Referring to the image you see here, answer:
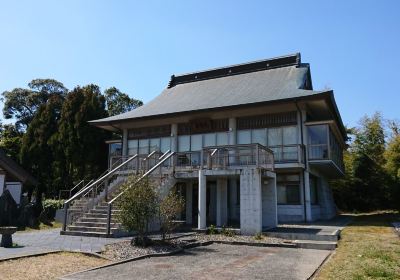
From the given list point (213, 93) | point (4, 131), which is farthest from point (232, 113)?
point (4, 131)

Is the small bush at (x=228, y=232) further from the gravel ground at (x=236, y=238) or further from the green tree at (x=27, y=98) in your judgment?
the green tree at (x=27, y=98)

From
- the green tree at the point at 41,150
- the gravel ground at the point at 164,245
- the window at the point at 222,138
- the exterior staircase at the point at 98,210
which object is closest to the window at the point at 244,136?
the window at the point at 222,138

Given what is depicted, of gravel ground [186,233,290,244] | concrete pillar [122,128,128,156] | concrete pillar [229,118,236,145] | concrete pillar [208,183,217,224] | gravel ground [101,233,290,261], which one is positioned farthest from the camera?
concrete pillar [122,128,128,156]

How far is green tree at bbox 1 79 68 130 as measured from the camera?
161 ft

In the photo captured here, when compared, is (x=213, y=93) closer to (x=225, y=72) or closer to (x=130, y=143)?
(x=225, y=72)

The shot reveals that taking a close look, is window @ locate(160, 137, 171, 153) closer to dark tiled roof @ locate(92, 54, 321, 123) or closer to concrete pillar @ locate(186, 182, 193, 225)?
dark tiled roof @ locate(92, 54, 321, 123)

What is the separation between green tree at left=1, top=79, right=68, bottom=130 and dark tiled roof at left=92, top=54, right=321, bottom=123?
26.3 meters

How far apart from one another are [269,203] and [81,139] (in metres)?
18.9

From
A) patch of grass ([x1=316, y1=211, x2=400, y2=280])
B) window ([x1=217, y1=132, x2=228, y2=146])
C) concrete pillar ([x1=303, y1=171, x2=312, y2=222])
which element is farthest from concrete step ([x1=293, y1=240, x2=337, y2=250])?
A: window ([x1=217, y1=132, x2=228, y2=146])

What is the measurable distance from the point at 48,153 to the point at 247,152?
21274 mm

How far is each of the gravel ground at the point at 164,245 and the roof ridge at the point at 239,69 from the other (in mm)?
15607

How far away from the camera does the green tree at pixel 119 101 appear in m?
44.3

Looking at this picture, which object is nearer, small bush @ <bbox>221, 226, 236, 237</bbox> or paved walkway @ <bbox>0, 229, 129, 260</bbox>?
paved walkway @ <bbox>0, 229, 129, 260</bbox>

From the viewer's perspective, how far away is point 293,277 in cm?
718
